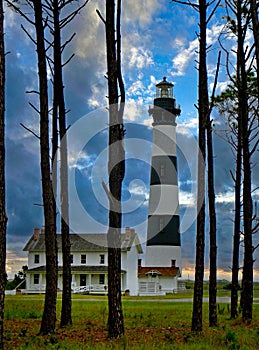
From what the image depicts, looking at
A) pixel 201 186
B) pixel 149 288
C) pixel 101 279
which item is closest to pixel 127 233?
pixel 101 279

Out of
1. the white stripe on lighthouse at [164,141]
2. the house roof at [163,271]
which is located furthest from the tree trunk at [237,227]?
the house roof at [163,271]

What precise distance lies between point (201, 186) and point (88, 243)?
2020 inches

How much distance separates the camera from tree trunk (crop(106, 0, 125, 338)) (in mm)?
12695

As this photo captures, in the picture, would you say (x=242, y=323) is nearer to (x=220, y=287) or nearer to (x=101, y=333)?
(x=101, y=333)

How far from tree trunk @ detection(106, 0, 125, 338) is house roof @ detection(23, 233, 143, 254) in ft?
160

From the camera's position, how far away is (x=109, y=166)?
13195 mm

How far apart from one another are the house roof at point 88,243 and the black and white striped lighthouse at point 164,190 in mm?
8931

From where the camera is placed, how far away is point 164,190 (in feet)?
170

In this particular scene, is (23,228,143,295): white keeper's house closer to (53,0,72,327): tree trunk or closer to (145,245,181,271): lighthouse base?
(145,245,181,271): lighthouse base

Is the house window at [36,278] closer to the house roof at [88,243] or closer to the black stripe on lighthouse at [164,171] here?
the house roof at [88,243]

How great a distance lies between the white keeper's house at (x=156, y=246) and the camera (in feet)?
171

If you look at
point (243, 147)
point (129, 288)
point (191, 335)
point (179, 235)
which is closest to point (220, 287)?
point (129, 288)

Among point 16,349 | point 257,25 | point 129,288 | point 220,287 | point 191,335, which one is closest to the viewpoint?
point 16,349

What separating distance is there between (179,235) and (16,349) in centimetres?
4331
